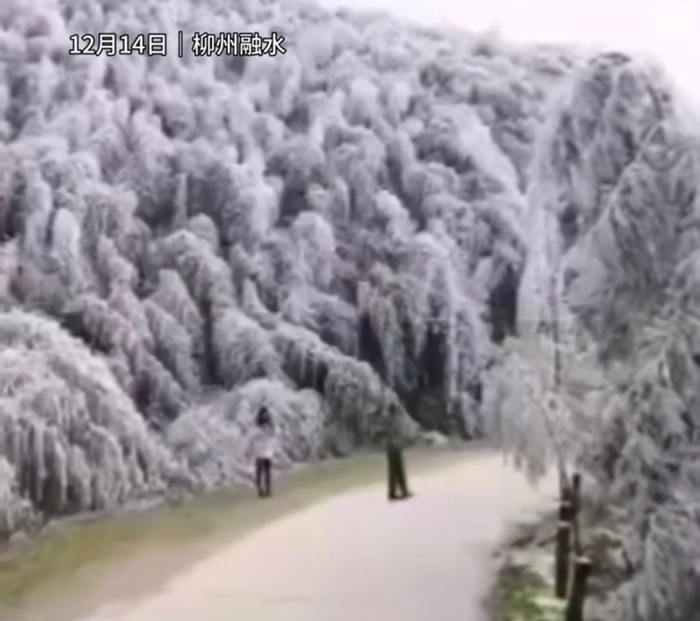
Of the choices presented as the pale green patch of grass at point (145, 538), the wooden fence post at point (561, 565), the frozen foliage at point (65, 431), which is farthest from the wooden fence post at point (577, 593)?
the frozen foliage at point (65, 431)

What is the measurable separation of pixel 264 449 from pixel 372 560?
0.78ft

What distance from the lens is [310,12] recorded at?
2.12m

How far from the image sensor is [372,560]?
204cm

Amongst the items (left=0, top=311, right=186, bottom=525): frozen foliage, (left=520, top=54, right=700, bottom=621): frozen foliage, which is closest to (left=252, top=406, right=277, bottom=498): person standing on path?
(left=0, top=311, right=186, bottom=525): frozen foliage

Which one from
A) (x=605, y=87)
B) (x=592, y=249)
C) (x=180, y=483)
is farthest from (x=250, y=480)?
(x=605, y=87)

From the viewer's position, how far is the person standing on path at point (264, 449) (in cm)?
206

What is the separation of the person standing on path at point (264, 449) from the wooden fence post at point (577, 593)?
0.48 m

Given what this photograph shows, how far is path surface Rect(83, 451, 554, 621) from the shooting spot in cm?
203

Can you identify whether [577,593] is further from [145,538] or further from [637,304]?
[145,538]

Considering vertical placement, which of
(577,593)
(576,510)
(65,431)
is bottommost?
(577,593)

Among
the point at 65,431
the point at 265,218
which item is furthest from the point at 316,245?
the point at 65,431

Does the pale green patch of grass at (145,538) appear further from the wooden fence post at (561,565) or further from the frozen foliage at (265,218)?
the wooden fence post at (561,565)

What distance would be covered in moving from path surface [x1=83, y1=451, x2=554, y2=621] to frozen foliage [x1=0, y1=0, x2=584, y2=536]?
96mm

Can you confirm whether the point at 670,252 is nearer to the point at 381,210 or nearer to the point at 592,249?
the point at 592,249
